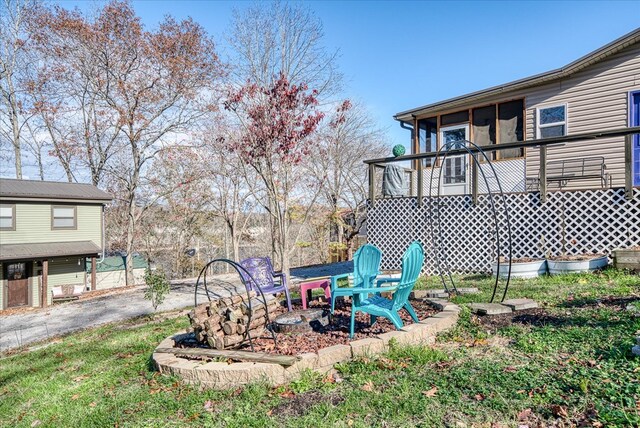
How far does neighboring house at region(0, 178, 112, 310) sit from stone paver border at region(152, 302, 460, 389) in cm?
1751

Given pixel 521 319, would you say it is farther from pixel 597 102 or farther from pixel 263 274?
pixel 597 102

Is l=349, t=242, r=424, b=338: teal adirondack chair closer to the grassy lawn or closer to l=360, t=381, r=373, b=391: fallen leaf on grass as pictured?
the grassy lawn

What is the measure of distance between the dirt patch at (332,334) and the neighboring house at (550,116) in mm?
6205

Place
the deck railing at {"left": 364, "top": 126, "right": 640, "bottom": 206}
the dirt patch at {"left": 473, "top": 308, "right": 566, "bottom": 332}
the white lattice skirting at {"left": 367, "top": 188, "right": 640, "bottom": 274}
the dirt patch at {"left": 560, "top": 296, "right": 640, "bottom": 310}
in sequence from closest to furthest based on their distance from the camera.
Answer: the dirt patch at {"left": 473, "top": 308, "right": 566, "bottom": 332} → the dirt patch at {"left": 560, "top": 296, "right": 640, "bottom": 310} → the deck railing at {"left": 364, "top": 126, "right": 640, "bottom": 206} → the white lattice skirting at {"left": 367, "top": 188, "right": 640, "bottom": 274}

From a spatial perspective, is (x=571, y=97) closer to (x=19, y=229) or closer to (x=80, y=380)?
(x=80, y=380)

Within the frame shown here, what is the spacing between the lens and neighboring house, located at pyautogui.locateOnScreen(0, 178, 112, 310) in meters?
17.0

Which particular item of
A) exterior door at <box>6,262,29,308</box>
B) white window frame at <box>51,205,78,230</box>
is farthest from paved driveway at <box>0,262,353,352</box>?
white window frame at <box>51,205,78,230</box>

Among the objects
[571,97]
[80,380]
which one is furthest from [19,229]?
[571,97]

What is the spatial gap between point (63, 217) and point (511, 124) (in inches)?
764

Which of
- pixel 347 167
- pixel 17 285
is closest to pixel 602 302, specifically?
pixel 347 167

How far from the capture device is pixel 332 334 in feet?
12.8

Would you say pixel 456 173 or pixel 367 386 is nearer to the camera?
pixel 367 386

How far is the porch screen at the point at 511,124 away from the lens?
10.0m

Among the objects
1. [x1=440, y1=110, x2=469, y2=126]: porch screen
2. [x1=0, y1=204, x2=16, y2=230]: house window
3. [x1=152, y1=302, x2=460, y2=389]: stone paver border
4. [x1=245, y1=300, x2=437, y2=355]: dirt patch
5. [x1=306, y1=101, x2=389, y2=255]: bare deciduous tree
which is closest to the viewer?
[x1=152, y1=302, x2=460, y2=389]: stone paver border
